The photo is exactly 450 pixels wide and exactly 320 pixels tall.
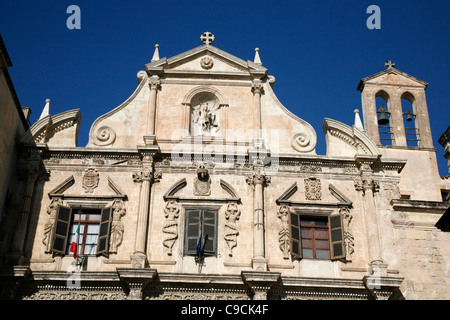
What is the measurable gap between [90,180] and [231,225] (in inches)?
168

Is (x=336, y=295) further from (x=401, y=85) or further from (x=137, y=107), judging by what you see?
(x=401, y=85)

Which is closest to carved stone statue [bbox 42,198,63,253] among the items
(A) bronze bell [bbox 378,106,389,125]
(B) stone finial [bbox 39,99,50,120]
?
(B) stone finial [bbox 39,99,50,120]

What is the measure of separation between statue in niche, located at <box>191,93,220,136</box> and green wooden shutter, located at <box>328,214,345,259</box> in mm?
4412

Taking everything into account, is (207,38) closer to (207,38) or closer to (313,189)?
(207,38)

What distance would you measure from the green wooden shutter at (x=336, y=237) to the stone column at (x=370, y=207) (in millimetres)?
758

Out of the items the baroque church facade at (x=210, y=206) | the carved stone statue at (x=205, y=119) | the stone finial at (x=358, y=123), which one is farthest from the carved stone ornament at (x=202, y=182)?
the stone finial at (x=358, y=123)

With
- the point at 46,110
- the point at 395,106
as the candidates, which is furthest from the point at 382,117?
the point at 46,110

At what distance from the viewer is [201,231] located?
18.7m

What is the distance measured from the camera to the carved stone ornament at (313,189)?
19.5 meters

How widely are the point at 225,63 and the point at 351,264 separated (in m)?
7.51

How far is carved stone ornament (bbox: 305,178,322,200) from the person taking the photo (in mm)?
19531

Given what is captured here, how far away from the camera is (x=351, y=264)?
18.6m

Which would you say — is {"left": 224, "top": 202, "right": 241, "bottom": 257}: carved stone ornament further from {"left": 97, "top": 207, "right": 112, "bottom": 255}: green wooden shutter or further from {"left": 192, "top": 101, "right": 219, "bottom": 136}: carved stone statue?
{"left": 97, "top": 207, "right": 112, "bottom": 255}: green wooden shutter
